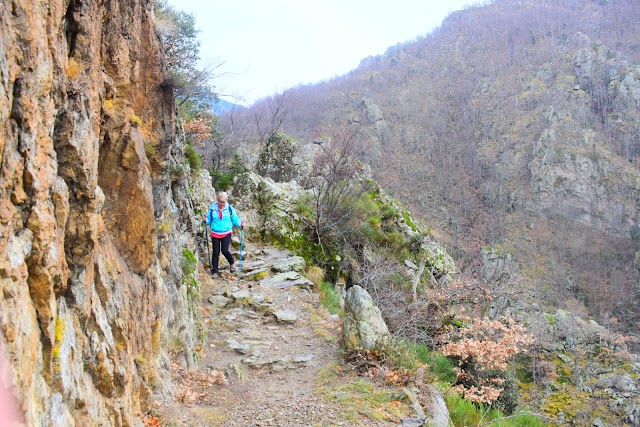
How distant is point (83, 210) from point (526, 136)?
57849 mm

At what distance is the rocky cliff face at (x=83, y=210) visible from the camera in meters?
2.31

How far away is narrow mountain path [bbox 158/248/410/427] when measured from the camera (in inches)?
198

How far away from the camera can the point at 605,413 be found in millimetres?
11922

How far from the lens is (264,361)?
262 inches

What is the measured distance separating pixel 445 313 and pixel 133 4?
7.81 meters

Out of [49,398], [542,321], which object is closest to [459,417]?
[49,398]

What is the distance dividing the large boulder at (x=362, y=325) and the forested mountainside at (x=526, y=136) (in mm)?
21470

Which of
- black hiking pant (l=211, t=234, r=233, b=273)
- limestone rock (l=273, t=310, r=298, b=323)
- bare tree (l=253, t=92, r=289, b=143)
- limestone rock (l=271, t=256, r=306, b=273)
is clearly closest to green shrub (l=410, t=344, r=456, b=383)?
limestone rock (l=273, t=310, r=298, b=323)

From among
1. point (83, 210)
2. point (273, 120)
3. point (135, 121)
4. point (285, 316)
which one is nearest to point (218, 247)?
point (285, 316)

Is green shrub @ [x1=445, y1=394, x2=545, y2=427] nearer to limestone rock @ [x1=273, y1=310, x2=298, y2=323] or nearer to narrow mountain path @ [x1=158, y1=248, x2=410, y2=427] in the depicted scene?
narrow mountain path @ [x1=158, y1=248, x2=410, y2=427]

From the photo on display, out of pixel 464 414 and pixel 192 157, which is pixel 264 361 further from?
Answer: pixel 192 157

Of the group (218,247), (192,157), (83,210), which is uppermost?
(192,157)

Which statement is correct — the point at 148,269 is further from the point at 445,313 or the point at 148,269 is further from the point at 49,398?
the point at 445,313

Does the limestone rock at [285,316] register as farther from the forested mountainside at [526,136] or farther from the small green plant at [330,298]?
the forested mountainside at [526,136]
